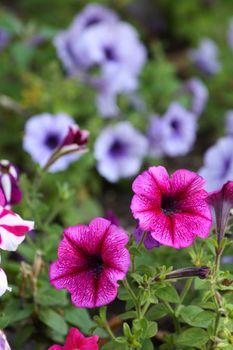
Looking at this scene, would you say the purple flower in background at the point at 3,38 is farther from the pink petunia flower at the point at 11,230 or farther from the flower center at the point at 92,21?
the pink petunia flower at the point at 11,230

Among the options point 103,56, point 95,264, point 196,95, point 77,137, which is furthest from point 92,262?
point 196,95

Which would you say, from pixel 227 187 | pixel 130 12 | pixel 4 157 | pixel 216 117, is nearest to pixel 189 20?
pixel 130 12

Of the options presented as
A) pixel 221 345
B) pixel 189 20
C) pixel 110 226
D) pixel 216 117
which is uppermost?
pixel 189 20

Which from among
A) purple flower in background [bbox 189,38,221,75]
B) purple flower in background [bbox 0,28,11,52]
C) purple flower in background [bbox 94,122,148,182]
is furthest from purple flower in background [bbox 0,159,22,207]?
purple flower in background [bbox 189,38,221,75]

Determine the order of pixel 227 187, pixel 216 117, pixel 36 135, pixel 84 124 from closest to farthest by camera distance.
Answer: pixel 227 187 → pixel 36 135 → pixel 84 124 → pixel 216 117

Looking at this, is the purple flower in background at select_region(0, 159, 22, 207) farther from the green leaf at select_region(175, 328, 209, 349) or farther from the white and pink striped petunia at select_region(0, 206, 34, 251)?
the green leaf at select_region(175, 328, 209, 349)

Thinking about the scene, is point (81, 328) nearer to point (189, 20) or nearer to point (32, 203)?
point (32, 203)
